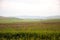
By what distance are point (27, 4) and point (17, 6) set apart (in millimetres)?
135

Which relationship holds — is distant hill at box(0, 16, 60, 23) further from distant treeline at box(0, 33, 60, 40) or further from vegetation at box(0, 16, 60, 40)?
distant treeline at box(0, 33, 60, 40)

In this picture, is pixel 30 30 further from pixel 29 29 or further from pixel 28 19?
pixel 28 19

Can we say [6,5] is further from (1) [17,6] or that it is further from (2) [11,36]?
(2) [11,36]

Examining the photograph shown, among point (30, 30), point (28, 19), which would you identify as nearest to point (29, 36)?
point (30, 30)

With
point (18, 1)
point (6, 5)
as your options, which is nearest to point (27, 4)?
point (18, 1)

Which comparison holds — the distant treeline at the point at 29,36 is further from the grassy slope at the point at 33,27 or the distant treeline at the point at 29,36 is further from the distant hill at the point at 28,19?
the distant hill at the point at 28,19

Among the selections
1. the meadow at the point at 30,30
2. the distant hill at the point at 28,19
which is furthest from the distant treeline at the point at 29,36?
the distant hill at the point at 28,19

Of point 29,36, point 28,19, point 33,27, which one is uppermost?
point 28,19

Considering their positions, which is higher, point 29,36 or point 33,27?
point 33,27

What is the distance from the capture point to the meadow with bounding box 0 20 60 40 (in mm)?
1663

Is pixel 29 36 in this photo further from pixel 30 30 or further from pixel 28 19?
pixel 28 19

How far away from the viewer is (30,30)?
66.1 inches

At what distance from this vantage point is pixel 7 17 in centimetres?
172

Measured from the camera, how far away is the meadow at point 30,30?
166 cm
